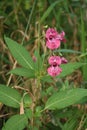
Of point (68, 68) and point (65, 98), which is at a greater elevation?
point (68, 68)

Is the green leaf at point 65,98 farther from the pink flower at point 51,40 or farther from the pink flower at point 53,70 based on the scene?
the pink flower at point 51,40

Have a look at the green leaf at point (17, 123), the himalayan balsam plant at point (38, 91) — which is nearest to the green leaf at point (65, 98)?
the himalayan balsam plant at point (38, 91)

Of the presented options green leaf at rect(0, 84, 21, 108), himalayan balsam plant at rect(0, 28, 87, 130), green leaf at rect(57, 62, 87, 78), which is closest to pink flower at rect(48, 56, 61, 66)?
himalayan balsam plant at rect(0, 28, 87, 130)

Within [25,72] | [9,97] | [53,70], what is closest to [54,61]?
[53,70]

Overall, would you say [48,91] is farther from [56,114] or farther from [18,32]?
[18,32]

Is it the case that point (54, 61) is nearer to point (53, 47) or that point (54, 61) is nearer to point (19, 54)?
point (53, 47)

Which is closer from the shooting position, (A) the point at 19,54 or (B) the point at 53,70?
(B) the point at 53,70
